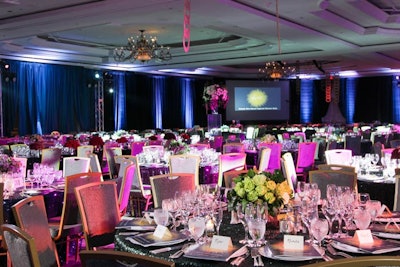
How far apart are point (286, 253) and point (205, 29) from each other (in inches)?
426

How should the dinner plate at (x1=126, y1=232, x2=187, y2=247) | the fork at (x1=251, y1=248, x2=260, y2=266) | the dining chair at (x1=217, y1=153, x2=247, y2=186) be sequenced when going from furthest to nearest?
the dining chair at (x1=217, y1=153, x2=247, y2=186) < the dinner plate at (x1=126, y1=232, x2=187, y2=247) < the fork at (x1=251, y1=248, x2=260, y2=266)

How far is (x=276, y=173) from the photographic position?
10.6 feet

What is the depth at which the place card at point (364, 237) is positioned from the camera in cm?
273

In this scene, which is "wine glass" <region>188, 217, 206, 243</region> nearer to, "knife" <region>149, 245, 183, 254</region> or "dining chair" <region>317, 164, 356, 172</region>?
"knife" <region>149, 245, 183, 254</region>

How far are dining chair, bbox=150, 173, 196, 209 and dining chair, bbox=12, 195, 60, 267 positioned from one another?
47.8 inches

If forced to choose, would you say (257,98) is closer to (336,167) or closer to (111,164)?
(111,164)

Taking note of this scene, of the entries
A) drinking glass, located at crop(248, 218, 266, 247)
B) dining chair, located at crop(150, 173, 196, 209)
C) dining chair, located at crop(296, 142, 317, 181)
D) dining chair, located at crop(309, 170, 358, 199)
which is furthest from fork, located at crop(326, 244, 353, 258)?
dining chair, located at crop(296, 142, 317, 181)

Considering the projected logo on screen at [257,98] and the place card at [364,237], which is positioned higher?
the projected logo on screen at [257,98]

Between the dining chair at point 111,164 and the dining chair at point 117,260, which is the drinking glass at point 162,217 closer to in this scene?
the dining chair at point 117,260

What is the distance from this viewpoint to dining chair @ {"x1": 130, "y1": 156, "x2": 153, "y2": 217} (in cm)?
681

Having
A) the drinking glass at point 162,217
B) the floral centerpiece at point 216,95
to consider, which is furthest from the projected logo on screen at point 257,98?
the drinking glass at point 162,217

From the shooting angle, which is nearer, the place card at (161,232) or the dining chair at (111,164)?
the place card at (161,232)

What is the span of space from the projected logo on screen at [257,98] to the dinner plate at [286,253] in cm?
2171

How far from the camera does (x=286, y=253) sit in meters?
2.55
